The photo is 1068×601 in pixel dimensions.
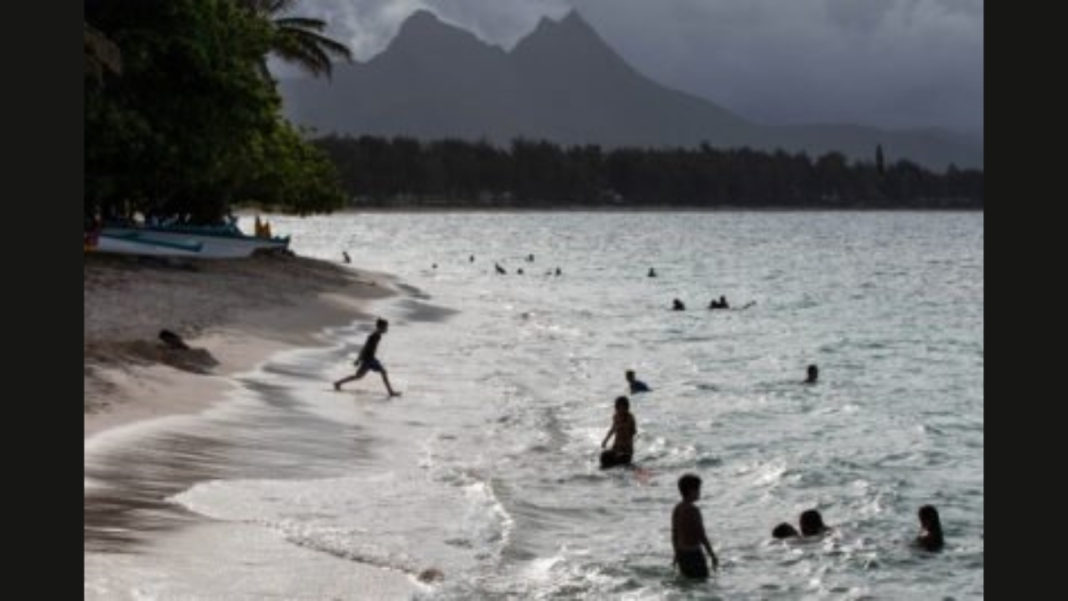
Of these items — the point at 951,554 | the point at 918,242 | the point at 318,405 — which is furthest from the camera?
the point at 918,242

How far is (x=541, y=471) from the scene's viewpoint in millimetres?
20328

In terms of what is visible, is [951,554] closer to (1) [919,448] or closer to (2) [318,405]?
(1) [919,448]

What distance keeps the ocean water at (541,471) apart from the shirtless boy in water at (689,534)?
0.76 ft

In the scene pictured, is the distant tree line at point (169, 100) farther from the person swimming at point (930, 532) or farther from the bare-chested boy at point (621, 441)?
the person swimming at point (930, 532)

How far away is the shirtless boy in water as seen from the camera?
14.3 metres

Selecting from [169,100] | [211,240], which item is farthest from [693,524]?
[211,240]

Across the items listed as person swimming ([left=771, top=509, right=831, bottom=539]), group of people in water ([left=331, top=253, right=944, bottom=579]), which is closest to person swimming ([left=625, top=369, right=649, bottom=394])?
group of people in water ([left=331, top=253, right=944, bottom=579])

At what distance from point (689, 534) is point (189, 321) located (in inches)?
796

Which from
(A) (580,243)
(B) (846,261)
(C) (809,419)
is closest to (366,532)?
(C) (809,419)

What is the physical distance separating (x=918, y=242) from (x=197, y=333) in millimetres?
140252

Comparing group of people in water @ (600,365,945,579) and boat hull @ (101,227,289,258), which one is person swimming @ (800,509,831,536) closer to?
group of people in water @ (600,365,945,579)

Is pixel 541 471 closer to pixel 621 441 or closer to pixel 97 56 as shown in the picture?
pixel 621 441
